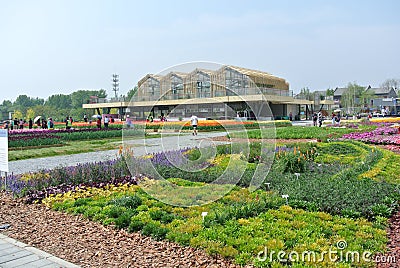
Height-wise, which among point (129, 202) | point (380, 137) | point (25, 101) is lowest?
point (129, 202)

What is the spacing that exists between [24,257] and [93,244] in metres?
0.96

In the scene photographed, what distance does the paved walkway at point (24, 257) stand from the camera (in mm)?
4824

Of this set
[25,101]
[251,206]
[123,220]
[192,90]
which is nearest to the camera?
[123,220]

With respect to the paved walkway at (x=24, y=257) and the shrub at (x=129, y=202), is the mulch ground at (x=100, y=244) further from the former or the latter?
the shrub at (x=129, y=202)

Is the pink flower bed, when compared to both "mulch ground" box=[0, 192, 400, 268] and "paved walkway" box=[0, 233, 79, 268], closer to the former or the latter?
"mulch ground" box=[0, 192, 400, 268]

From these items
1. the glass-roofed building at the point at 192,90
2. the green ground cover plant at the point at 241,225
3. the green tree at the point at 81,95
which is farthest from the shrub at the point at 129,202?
the green tree at the point at 81,95

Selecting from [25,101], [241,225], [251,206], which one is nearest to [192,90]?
[251,206]

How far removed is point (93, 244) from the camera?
5.56m

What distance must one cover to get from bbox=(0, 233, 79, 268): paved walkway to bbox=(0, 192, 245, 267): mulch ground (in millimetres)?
138

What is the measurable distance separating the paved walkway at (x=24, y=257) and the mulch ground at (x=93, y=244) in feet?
0.45

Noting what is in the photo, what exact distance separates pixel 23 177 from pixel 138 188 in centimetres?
360

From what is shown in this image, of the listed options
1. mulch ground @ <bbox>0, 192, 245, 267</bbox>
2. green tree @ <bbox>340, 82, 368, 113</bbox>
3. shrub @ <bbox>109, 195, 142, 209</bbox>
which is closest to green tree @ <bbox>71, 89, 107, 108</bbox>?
green tree @ <bbox>340, 82, 368, 113</bbox>

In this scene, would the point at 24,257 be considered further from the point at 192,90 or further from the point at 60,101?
the point at 60,101

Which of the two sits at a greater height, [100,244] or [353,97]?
[353,97]
